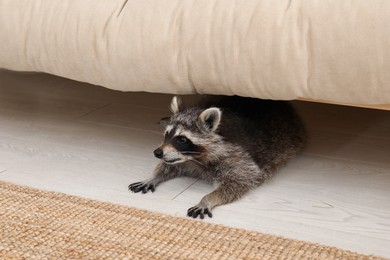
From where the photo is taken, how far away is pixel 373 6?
148 cm

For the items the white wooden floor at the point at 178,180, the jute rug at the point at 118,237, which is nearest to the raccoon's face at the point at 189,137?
the white wooden floor at the point at 178,180

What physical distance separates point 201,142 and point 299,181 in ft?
1.14

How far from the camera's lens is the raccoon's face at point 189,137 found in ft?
6.18

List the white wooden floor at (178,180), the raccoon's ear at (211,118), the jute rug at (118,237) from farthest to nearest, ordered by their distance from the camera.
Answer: the raccoon's ear at (211,118) → the white wooden floor at (178,180) → the jute rug at (118,237)

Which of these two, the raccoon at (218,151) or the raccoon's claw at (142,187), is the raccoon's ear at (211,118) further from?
the raccoon's claw at (142,187)

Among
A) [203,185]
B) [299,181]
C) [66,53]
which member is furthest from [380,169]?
[66,53]

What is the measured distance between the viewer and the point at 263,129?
2.06m

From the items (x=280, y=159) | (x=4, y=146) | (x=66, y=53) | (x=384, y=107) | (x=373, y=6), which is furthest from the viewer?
(x=4, y=146)

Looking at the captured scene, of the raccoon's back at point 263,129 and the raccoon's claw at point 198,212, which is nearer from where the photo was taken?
the raccoon's claw at point 198,212

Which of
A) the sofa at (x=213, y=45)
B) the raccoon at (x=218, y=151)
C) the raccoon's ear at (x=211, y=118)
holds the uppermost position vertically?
the sofa at (x=213, y=45)

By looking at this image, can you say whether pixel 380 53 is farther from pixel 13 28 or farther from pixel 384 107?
pixel 13 28

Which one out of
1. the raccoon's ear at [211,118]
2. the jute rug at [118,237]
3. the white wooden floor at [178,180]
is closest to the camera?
the jute rug at [118,237]

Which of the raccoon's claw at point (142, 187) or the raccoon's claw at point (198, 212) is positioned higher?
the raccoon's claw at point (198, 212)

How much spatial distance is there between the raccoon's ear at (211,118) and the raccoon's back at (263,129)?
1.6 inches
